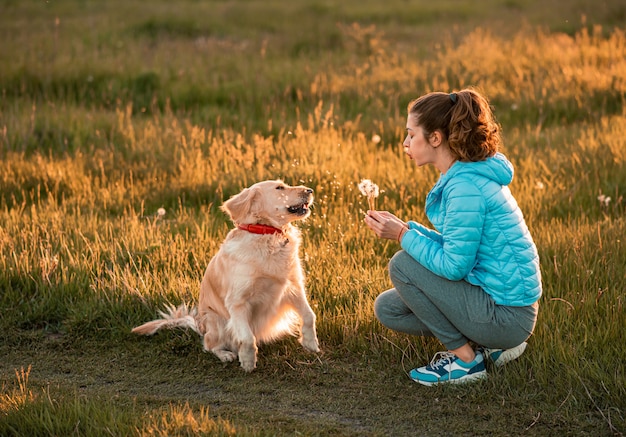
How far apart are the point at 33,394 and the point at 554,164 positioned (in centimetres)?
514

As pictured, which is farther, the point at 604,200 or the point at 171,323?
the point at 604,200

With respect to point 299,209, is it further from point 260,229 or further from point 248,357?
point 248,357

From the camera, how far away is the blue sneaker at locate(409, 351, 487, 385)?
4164 millimetres

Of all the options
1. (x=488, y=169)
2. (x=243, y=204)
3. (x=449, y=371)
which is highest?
(x=488, y=169)

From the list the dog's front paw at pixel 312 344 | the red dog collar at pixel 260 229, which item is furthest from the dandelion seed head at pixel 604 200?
the red dog collar at pixel 260 229

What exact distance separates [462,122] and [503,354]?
1.33 metres

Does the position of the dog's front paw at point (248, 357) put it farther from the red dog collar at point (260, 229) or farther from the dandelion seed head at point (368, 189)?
the dandelion seed head at point (368, 189)

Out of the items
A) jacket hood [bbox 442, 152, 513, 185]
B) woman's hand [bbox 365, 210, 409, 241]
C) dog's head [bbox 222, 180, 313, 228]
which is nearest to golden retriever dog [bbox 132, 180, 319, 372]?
dog's head [bbox 222, 180, 313, 228]

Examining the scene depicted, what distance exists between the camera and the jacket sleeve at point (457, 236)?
381cm

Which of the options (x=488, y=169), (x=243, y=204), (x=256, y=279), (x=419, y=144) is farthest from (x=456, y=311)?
(x=243, y=204)

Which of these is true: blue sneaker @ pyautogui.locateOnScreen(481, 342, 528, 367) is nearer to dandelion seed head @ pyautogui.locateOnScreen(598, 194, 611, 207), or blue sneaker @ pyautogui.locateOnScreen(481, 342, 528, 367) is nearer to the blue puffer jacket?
the blue puffer jacket

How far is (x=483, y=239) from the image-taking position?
3910mm

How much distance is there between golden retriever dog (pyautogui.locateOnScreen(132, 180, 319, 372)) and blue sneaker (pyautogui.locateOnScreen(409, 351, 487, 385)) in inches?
29.5

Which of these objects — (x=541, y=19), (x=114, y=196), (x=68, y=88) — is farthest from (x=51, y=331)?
(x=541, y=19)
